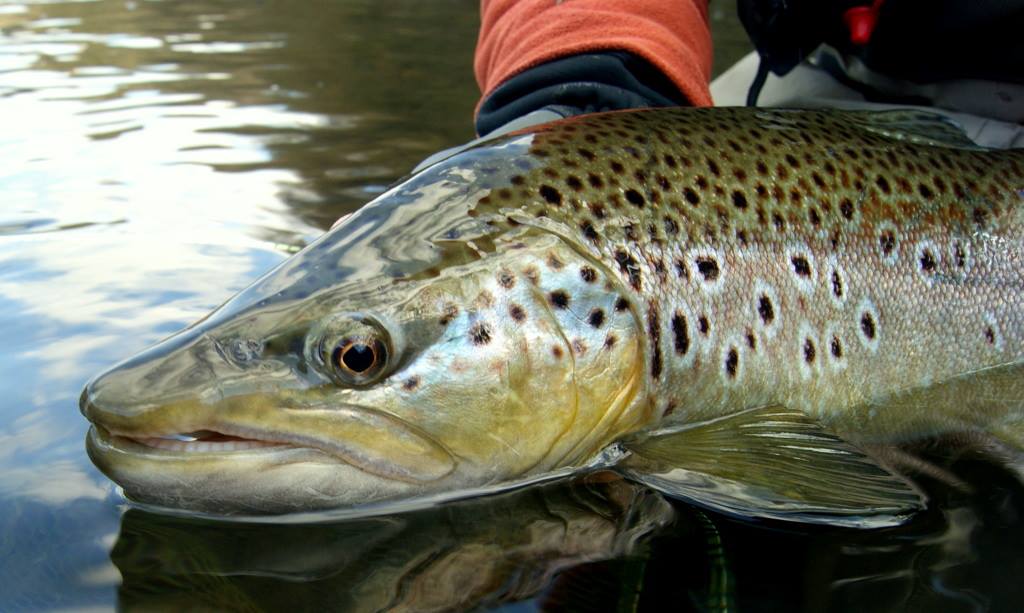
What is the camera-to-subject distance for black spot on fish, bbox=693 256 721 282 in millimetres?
2248

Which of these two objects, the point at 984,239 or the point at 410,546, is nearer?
the point at 410,546

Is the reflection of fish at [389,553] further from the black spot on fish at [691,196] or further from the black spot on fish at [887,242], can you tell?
the black spot on fish at [887,242]

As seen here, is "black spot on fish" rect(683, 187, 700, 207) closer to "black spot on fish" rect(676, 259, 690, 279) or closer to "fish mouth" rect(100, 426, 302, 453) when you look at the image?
"black spot on fish" rect(676, 259, 690, 279)

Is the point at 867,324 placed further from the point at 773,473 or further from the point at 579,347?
the point at 579,347

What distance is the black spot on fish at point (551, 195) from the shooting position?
221 cm

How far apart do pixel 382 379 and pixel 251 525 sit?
388 mm

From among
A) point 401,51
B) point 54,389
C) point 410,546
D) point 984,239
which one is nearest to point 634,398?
point 410,546

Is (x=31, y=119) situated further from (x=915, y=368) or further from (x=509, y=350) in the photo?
(x=915, y=368)

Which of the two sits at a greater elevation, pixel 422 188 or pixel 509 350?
pixel 422 188

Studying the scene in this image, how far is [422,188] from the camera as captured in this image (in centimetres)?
224

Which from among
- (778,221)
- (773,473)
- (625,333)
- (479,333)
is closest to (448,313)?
(479,333)

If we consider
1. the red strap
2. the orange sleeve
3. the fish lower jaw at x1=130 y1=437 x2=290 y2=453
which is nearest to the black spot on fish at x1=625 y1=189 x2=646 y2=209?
the fish lower jaw at x1=130 y1=437 x2=290 y2=453

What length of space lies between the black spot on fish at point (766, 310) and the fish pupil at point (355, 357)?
0.95 m

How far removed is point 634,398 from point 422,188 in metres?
0.68
